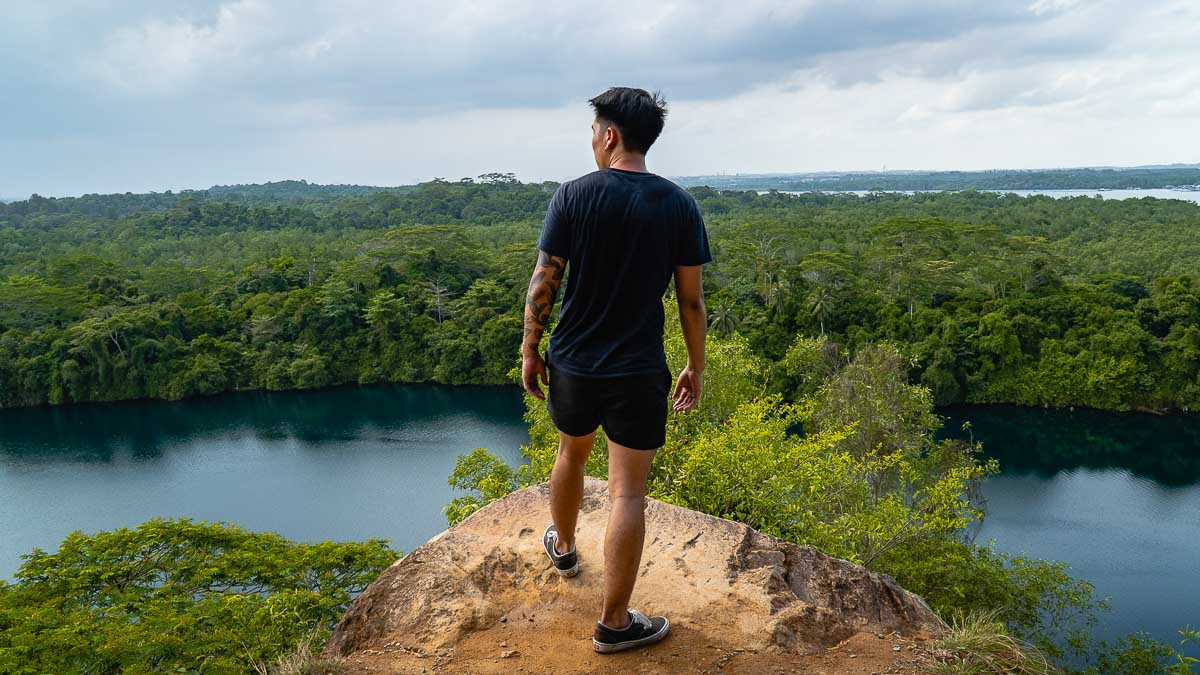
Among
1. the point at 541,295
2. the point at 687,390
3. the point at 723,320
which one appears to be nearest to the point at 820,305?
the point at 723,320

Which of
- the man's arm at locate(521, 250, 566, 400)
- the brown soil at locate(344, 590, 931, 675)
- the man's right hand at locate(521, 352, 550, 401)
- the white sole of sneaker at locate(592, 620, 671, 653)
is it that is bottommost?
the brown soil at locate(344, 590, 931, 675)

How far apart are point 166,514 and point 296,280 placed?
21358 mm

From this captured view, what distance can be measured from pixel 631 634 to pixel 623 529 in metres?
0.43

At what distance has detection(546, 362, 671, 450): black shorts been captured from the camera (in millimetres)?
2895

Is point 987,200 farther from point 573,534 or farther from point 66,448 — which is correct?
point 573,534

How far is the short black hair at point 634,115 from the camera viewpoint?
2.76 meters

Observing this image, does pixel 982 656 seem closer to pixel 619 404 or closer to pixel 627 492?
pixel 627 492

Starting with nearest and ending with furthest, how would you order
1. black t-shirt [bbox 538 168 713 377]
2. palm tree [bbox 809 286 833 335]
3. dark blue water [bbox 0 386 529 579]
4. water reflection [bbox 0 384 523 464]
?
black t-shirt [bbox 538 168 713 377], dark blue water [bbox 0 386 529 579], water reflection [bbox 0 384 523 464], palm tree [bbox 809 286 833 335]

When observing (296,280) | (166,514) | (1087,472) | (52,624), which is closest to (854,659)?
(52,624)

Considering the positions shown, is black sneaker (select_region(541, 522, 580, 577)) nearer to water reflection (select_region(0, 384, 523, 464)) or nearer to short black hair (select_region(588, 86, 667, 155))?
short black hair (select_region(588, 86, 667, 155))

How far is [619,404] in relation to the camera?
2.91 metres

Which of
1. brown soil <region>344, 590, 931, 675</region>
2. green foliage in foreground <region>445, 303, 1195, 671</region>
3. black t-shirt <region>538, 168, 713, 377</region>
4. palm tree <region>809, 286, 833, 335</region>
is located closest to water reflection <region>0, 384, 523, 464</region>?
palm tree <region>809, 286, 833, 335</region>

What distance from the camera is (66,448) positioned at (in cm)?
2750

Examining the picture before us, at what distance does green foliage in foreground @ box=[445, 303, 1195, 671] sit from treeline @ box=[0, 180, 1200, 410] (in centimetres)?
1043
